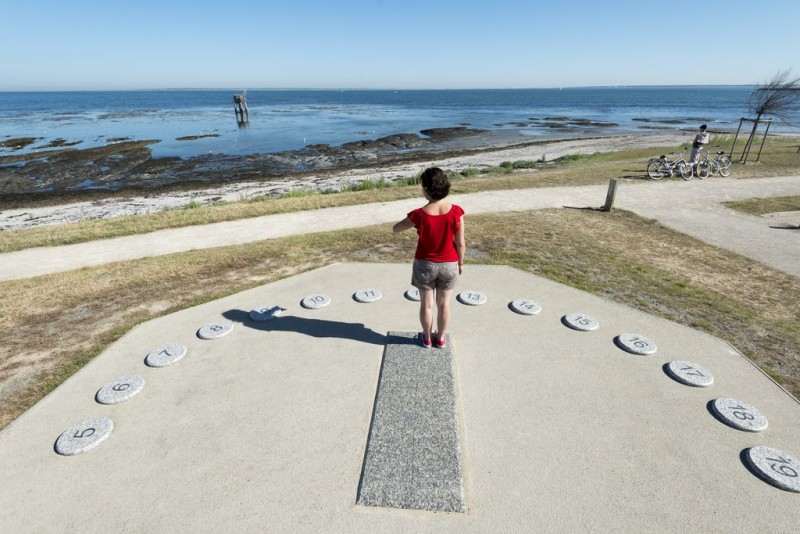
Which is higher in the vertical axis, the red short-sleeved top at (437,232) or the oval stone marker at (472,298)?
the red short-sleeved top at (437,232)

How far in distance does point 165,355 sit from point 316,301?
6.89 ft

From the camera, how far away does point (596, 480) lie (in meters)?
3.17

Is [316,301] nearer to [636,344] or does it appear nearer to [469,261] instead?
[469,261]

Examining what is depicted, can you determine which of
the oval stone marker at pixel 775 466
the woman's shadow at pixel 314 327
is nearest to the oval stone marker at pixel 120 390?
the woman's shadow at pixel 314 327

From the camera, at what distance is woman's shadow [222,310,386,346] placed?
5.22 meters

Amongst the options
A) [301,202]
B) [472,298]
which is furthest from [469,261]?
[301,202]

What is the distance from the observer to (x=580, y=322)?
5.41 meters

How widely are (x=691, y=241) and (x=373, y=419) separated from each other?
29.9ft

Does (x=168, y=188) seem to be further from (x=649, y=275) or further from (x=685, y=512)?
(x=685, y=512)

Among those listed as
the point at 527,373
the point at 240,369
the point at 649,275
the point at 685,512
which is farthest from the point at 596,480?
the point at 649,275

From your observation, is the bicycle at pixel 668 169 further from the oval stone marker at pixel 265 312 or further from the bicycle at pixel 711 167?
the oval stone marker at pixel 265 312

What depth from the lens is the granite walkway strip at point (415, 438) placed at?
9.93 ft

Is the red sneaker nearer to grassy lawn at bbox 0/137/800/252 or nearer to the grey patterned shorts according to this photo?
the grey patterned shorts

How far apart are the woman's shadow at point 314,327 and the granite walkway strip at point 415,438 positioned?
21.7 inches
